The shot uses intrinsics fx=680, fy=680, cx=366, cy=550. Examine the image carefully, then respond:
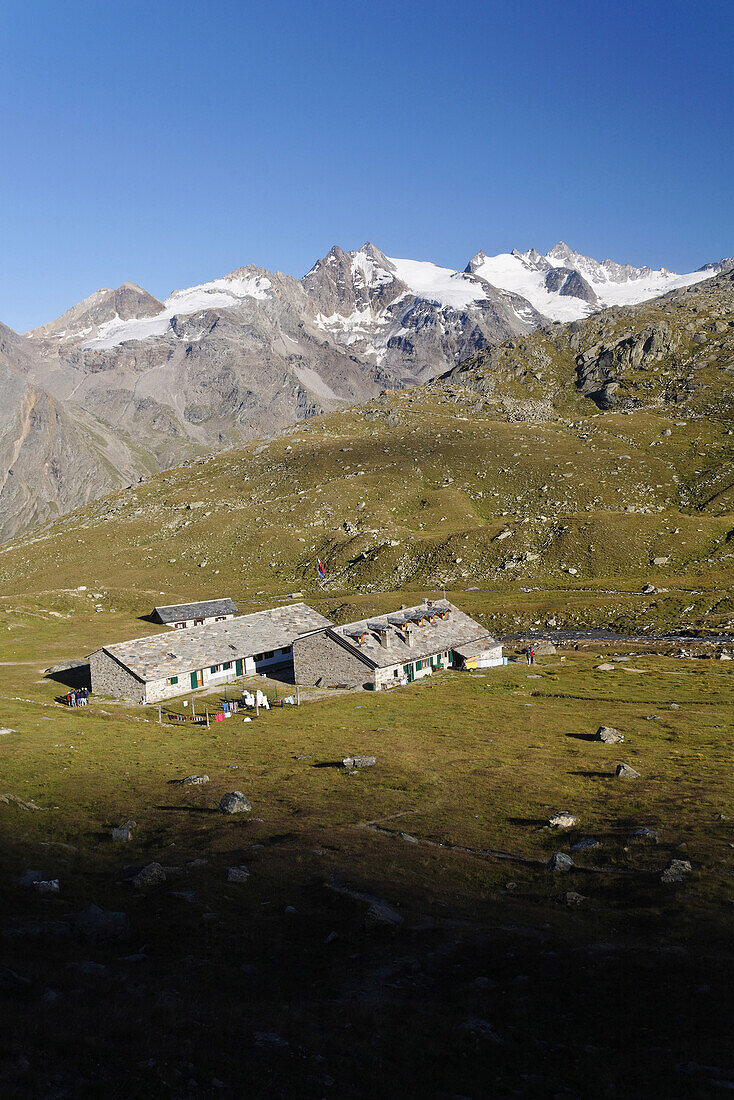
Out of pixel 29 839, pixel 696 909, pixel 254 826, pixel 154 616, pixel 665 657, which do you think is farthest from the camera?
pixel 154 616

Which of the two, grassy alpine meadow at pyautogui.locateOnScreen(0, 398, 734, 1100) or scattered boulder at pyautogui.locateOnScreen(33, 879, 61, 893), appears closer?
grassy alpine meadow at pyautogui.locateOnScreen(0, 398, 734, 1100)

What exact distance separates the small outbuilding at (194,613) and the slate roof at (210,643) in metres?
23.8

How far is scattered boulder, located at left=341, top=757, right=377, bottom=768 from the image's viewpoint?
48094mm

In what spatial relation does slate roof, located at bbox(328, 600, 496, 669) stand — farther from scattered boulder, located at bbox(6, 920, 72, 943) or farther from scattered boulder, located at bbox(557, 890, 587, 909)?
scattered boulder, located at bbox(6, 920, 72, 943)

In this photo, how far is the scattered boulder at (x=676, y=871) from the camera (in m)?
27.7

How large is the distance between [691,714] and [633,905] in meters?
42.3

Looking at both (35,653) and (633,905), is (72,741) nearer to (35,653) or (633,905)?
(633,905)

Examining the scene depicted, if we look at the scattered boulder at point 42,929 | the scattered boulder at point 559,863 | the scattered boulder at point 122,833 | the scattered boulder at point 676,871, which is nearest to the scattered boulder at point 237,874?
the scattered boulder at point 42,929

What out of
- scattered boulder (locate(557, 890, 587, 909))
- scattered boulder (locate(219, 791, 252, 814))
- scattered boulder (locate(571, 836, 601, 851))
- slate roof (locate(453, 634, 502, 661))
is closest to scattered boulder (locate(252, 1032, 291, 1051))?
scattered boulder (locate(557, 890, 587, 909))

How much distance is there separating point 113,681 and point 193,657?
31.2 ft

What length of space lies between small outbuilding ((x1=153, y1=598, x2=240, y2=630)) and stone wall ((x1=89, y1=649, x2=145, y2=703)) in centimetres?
4072

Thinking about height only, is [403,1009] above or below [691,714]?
above

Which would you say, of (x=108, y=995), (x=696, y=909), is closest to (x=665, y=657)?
(x=696, y=909)

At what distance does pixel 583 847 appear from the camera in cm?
3216
